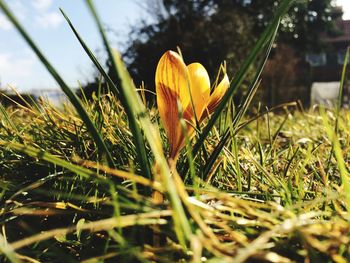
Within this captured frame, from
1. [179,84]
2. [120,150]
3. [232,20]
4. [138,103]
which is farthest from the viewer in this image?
[232,20]

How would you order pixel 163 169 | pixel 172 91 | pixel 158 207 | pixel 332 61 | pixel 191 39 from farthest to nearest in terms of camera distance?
pixel 332 61
pixel 191 39
pixel 172 91
pixel 158 207
pixel 163 169

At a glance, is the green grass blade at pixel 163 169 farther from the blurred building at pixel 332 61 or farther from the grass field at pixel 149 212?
the blurred building at pixel 332 61

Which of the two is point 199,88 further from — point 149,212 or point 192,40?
point 192,40

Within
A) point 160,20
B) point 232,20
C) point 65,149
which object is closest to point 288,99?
point 232,20

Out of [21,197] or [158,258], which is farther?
[21,197]

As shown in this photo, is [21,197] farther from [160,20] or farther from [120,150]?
[160,20]

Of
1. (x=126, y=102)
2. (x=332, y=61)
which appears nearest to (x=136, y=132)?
(x=126, y=102)

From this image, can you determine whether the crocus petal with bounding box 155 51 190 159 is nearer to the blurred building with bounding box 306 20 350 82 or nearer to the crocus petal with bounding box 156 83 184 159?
the crocus petal with bounding box 156 83 184 159
